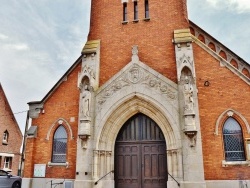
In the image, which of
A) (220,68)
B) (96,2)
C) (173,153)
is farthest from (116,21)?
(173,153)

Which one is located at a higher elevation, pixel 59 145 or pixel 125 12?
pixel 125 12

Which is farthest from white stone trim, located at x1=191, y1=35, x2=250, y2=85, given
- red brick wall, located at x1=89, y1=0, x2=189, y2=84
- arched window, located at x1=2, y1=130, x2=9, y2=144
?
arched window, located at x1=2, y1=130, x2=9, y2=144

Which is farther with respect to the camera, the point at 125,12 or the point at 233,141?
the point at 125,12

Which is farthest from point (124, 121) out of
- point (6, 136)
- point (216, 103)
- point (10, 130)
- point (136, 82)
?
point (10, 130)

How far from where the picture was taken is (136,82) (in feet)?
36.0

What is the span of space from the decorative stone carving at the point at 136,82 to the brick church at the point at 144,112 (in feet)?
0.15

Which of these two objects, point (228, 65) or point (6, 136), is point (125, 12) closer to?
point (228, 65)

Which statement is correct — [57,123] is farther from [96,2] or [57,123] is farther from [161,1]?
[161,1]

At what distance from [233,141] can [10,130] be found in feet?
72.5

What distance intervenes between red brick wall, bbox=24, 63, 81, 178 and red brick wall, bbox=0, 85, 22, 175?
530 inches

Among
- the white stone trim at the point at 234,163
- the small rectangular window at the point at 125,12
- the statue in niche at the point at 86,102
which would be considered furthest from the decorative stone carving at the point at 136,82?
the white stone trim at the point at 234,163

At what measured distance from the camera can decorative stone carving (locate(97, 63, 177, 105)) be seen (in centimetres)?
1056

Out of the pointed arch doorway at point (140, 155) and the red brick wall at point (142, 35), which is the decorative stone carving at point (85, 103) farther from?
the pointed arch doorway at point (140, 155)

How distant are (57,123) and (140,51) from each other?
5.37 meters
